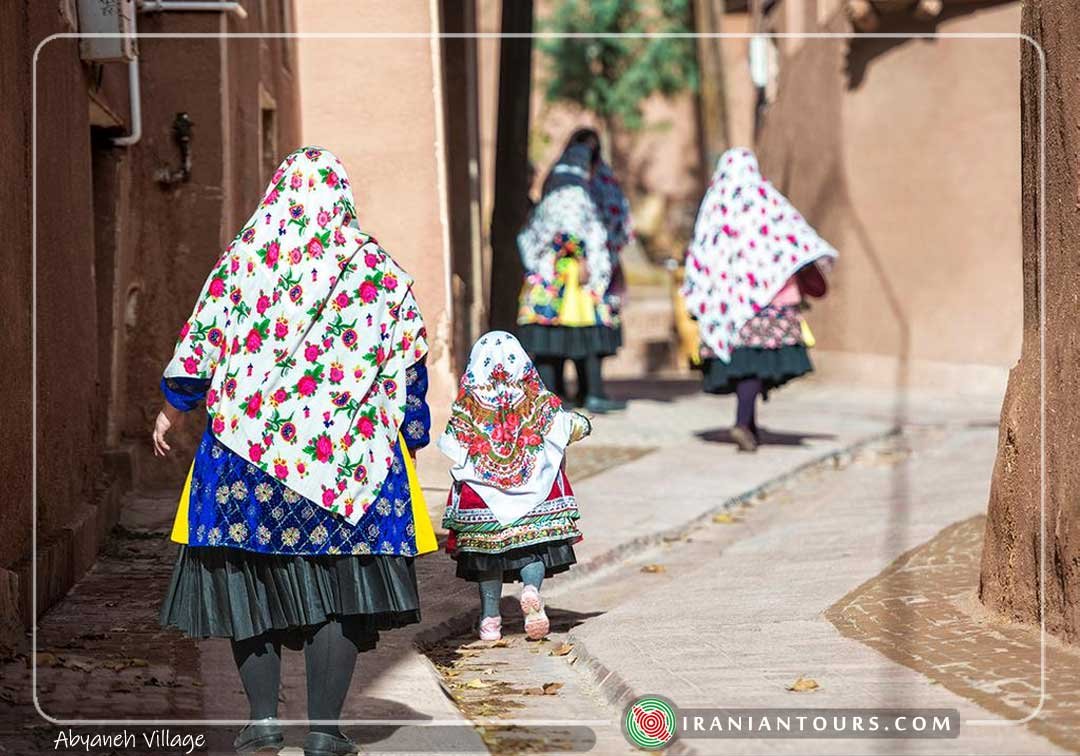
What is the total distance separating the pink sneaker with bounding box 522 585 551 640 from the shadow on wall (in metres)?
10.2

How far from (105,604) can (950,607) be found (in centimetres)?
310

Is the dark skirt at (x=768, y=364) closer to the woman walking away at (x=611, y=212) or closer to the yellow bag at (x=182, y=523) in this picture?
the woman walking away at (x=611, y=212)

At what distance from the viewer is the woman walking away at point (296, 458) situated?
5094 millimetres

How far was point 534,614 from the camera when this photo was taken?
6.91 metres

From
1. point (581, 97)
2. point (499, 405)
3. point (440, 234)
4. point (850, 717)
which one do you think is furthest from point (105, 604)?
point (581, 97)

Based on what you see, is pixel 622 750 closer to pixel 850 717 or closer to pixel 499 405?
pixel 850 717

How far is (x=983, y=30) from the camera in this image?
15.8m

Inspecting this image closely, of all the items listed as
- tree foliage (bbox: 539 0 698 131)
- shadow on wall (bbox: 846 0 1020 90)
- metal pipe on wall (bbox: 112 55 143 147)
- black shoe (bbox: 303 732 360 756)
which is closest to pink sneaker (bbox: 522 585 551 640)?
black shoe (bbox: 303 732 360 756)

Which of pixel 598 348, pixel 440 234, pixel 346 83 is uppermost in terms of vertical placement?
pixel 346 83

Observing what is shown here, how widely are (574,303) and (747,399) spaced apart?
2.67 metres

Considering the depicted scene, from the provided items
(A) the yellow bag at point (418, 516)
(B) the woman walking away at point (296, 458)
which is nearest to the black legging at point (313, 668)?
(B) the woman walking away at point (296, 458)

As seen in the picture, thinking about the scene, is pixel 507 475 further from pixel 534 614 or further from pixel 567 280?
pixel 567 280

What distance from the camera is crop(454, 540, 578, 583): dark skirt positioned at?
22.7ft

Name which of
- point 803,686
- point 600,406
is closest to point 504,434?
point 803,686
